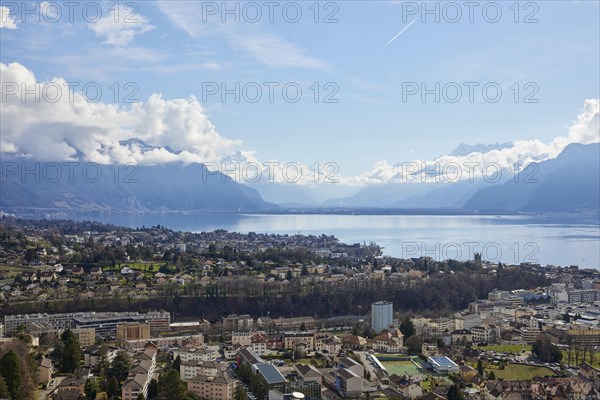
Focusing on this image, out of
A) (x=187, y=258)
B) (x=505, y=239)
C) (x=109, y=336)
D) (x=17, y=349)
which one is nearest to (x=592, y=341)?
(x=109, y=336)

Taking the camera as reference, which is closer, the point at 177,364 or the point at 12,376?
the point at 12,376

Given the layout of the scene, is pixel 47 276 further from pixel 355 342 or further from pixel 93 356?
pixel 355 342

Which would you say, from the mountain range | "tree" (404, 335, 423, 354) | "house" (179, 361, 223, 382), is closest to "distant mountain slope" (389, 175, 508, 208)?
the mountain range

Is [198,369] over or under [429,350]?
over

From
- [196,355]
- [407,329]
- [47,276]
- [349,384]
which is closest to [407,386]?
[349,384]

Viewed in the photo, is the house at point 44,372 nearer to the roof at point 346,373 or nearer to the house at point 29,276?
the roof at point 346,373

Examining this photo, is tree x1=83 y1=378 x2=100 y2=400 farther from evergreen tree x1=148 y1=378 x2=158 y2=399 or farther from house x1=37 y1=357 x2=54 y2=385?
house x1=37 y1=357 x2=54 y2=385

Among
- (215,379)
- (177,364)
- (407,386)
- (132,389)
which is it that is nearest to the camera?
(132,389)
